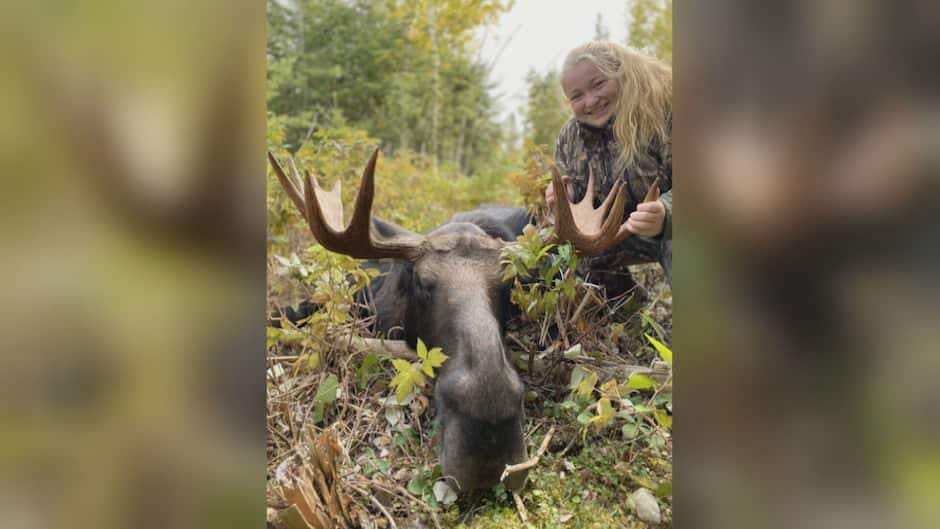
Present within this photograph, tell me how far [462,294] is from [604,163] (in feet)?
2.55

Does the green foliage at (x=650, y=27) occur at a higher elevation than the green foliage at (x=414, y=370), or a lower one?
higher

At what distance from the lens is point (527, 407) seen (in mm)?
2039

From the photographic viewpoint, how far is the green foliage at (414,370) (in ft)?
6.47

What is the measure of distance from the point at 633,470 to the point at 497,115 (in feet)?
16.7

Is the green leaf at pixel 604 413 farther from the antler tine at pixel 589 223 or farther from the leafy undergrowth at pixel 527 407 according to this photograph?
the antler tine at pixel 589 223

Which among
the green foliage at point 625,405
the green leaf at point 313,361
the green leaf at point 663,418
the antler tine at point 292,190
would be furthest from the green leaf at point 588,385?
the antler tine at point 292,190

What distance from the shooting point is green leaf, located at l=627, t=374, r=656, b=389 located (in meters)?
1.64

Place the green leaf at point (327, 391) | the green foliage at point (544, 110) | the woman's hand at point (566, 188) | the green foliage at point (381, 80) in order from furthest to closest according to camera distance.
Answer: the green foliage at point (381, 80)
the green foliage at point (544, 110)
the woman's hand at point (566, 188)
the green leaf at point (327, 391)

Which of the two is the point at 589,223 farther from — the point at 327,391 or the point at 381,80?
the point at 381,80

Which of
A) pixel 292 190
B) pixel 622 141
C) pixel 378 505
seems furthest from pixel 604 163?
pixel 378 505
